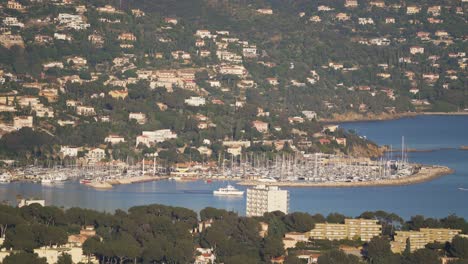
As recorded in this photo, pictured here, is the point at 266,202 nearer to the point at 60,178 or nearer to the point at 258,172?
the point at 60,178

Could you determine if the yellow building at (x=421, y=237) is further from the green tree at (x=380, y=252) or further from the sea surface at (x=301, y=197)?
the sea surface at (x=301, y=197)

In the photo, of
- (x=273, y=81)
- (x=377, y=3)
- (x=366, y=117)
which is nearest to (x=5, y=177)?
(x=273, y=81)

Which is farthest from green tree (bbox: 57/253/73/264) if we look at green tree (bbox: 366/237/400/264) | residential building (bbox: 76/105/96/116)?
residential building (bbox: 76/105/96/116)

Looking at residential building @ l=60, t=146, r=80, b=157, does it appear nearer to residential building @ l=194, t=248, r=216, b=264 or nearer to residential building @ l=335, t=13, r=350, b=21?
residential building @ l=194, t=248, r=216, b=264

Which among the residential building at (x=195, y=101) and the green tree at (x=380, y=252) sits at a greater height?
the residential building at (x=195, y=101)

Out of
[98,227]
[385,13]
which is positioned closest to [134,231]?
[98,227]

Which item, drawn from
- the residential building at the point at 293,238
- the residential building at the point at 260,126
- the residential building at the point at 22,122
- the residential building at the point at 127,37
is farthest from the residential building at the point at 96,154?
the residential building at the point at 293,238

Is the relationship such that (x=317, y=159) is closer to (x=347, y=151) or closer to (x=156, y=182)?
(x=347, y=151)
